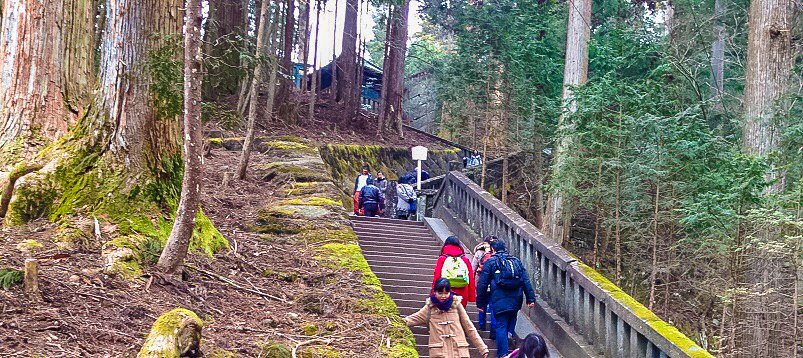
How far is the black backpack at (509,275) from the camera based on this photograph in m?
8.90

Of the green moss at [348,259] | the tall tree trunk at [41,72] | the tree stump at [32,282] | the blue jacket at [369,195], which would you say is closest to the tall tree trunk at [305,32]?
the blue jacket at [369,195]

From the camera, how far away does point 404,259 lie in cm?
1295

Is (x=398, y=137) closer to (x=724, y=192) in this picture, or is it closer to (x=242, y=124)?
(x=242, y=124)

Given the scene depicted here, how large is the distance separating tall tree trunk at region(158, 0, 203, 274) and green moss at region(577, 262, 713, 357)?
4432 mm

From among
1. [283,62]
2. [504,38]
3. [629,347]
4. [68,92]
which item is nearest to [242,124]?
[283,62]

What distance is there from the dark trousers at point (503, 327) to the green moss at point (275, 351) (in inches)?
144

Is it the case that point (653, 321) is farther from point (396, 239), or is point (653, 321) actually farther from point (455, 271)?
point (396, 239)

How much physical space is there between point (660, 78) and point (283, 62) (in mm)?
12495

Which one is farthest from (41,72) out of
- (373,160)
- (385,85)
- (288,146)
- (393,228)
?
(385,85)

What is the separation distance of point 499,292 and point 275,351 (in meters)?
3.80

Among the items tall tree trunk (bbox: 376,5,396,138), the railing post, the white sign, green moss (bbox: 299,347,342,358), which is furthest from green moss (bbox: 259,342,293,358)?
tall tree trunk (bbox: 376,5,396,138)

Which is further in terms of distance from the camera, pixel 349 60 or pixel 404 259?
pixel 349 60

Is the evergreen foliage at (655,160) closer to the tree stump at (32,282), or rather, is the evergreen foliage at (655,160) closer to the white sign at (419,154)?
the white sign at (419,154)

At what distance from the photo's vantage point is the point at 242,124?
22328mm
